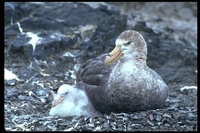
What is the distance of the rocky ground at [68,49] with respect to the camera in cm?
627

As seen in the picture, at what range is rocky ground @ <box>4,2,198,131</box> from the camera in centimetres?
627

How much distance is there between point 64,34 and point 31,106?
1.94m

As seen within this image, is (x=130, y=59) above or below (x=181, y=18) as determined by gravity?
below

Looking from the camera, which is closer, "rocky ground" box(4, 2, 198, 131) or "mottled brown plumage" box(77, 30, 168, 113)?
"mottled brown plumage" box(77, 30, 168, 113)

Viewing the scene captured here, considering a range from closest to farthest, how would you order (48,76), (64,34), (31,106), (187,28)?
(31,106)
(48,76)
(64,34)
(187,28)

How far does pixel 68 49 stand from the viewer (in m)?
7.60

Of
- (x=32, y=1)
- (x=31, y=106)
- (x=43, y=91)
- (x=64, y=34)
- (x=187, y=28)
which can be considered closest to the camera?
(x=31, y=106)

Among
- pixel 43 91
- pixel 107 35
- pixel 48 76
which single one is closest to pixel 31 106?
pixel 43 91

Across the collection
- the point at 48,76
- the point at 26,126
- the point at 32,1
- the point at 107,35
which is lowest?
the point at 26,126

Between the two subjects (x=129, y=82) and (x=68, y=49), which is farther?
(x=68, y=49)

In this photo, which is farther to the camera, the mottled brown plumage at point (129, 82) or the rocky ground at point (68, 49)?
the rocky ground at point (68, 49)

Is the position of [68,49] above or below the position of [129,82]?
above

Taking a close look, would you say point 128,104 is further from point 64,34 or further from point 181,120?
point 64,34

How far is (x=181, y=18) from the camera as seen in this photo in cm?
952
